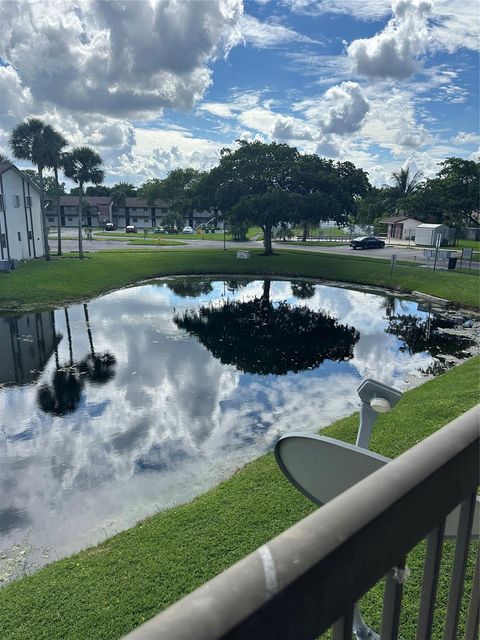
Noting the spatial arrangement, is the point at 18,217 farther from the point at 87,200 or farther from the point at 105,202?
the point at 105,202

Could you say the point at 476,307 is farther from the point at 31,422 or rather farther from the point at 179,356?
the point at 31,422

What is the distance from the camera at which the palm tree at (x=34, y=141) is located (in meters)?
36.7

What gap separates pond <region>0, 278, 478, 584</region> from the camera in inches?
312

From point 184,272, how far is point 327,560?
35.4 meters

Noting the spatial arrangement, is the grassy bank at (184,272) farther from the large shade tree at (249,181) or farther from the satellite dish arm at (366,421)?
the satellite dish arm at (366,421)

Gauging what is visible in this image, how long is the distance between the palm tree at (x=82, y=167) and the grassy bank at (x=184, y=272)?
6.44 metres

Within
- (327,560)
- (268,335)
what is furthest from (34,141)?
(327,560)

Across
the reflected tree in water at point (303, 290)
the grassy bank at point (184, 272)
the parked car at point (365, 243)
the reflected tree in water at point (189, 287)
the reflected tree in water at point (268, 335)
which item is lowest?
the reflected tree in water at point (303, 290)

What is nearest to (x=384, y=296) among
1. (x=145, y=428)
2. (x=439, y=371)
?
(x=439, y=371)

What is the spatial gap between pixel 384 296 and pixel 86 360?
18925 millimetres

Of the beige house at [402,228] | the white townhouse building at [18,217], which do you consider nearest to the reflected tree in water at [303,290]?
the white townhouse building at [18,217]

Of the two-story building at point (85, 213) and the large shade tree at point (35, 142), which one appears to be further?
the two-story building at point (85, 213)

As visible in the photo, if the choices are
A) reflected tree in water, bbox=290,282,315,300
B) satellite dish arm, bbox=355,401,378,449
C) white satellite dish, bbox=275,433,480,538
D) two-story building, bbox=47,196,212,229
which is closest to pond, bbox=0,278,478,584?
reflected tree in water, bbox=290,282,315,300

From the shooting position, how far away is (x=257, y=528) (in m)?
6.16
